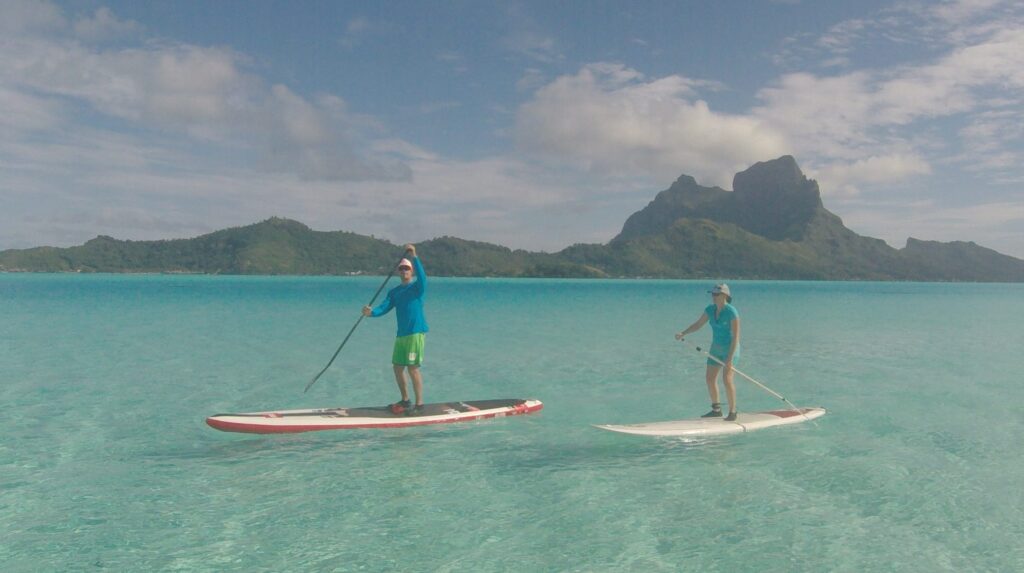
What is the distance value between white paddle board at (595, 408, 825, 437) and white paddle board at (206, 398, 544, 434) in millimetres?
3135

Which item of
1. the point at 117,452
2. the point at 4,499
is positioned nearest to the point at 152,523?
the point at 4,499

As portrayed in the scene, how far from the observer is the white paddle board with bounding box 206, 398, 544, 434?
1181cm

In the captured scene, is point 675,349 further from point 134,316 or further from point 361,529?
point 134,316

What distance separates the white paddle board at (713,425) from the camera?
11742 millimetres

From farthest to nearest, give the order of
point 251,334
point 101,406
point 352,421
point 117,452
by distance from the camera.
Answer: point 251,334 < point 101,406 < point 352,421 < point 117,452

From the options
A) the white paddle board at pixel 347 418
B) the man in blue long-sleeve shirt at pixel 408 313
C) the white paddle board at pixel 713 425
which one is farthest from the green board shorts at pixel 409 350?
the white paddle board at pixel 713 425

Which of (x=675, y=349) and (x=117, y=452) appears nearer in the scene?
(x=117, y=452)

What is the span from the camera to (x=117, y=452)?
1120 centimetres

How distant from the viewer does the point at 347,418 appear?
12.4 metres

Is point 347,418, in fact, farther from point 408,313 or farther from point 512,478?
point 512,478

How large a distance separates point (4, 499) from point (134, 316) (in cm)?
4236

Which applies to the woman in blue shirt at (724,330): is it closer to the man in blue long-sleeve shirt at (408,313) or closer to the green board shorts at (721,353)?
the green board shorts at (721,353)

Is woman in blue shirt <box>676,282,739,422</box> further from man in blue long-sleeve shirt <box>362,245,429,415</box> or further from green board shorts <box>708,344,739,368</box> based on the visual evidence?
man in blue long-sleeve shirt <box>362,245,429,415</box>

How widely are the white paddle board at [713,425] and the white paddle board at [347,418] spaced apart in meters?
3.13
